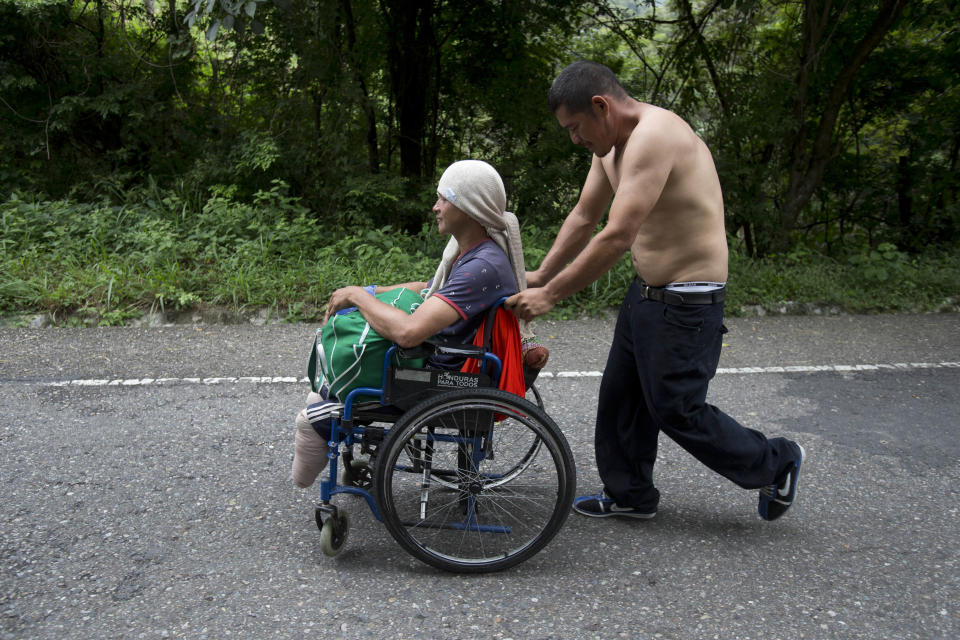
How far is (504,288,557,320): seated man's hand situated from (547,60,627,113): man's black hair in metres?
0.67

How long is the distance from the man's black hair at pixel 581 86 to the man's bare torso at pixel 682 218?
0.18m

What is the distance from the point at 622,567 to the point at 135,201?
7060mm

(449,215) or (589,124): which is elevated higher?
(589,124)

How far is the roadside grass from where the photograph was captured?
6156 millimetres

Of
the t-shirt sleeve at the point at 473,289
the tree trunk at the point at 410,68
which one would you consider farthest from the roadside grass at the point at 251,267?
the t-shirt sleeve at the point at 473,289

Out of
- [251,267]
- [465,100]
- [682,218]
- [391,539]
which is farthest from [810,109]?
[391,539]

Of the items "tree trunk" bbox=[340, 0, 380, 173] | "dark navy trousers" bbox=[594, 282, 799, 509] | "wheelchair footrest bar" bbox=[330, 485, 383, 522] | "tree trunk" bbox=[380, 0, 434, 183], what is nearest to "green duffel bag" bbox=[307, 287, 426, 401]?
"wheelchair footrest bar" bbox=[330, 485, 383, 522]

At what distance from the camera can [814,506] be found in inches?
130

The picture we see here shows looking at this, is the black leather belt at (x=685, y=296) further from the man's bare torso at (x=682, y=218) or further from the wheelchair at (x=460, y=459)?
the wheelchair at (x=460, y=459)

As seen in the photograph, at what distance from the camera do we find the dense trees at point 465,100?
8109mm

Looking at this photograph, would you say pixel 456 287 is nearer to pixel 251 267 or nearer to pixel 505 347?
pixel 505 347

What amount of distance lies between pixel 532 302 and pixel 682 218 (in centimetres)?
68

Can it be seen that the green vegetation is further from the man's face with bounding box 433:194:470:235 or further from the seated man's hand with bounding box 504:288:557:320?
the seated man's hand with bounding box 504:288:557:320

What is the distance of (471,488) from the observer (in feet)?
9.01
